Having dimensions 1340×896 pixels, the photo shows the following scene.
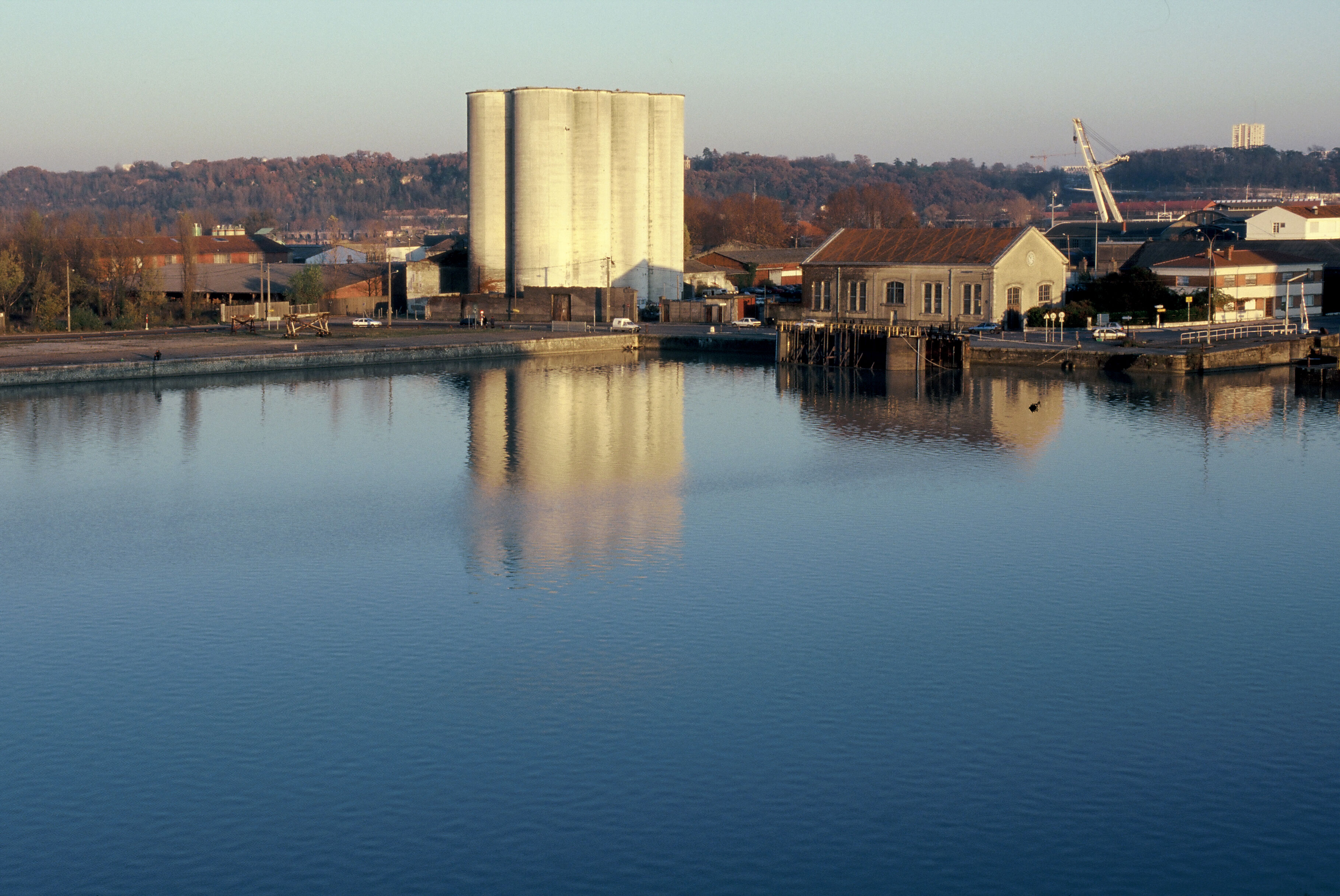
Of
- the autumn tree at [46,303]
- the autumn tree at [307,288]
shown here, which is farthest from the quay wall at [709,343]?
the autumn tree at [46,303]

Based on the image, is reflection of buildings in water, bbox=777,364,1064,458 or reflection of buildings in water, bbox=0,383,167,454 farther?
reflection of buildings in water, bbox=777,364,1064,458

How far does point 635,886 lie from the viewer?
1139 centimetres

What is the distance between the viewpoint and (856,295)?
55875 millimetres

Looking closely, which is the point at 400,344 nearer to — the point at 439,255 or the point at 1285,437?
the point at 439,255

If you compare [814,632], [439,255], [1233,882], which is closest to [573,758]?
[814,632]

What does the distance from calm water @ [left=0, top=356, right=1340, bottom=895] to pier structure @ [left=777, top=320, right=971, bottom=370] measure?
1639cm

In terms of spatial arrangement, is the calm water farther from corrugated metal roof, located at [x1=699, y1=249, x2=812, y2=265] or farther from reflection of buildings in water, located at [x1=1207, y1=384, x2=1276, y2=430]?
corrugated metal roof, located at [x1=699, y1=249, x2=812, y2=265]

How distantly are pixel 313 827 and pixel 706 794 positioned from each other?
351cm

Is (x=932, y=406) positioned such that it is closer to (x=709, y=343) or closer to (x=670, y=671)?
(x=709, y=343)

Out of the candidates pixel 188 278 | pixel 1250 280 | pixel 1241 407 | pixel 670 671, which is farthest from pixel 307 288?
pixel 670 671

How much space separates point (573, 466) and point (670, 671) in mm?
13612

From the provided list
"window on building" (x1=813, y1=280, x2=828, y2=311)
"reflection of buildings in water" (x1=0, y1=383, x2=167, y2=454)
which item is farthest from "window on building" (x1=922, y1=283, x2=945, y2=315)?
"reflection of buildings in water" (x1=0, y1=383, x2=167, y2=454)

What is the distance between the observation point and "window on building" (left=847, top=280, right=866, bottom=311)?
55625 millimetres

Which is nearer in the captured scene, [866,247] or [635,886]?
[635,886]
